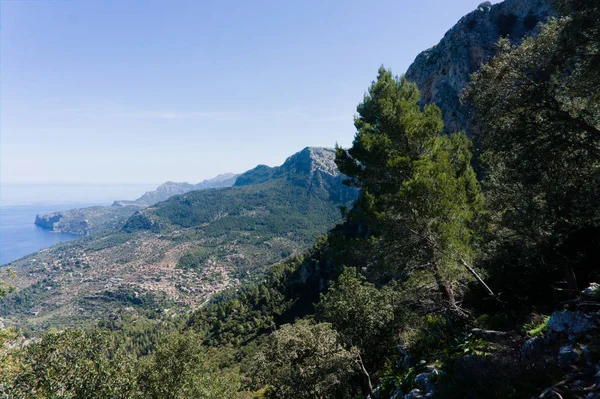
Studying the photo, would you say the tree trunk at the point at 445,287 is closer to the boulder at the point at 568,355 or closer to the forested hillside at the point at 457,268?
the forested hillside at the point at 457,268

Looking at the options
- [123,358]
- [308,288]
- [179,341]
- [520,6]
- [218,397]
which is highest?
[520,6]

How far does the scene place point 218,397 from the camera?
65.6 ft

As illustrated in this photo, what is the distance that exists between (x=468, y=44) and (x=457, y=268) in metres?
89.8

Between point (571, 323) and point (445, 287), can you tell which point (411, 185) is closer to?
point (445, 287)

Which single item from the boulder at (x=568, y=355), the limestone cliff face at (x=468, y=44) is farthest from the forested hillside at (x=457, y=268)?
the limestone cliff face at (x=468, y=44)

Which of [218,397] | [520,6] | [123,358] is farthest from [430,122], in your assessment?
[520,6]

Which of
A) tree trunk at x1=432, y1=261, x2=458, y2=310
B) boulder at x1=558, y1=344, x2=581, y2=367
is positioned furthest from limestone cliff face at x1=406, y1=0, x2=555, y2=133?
boulder at x1=558, y1=344, x2=581, y2=367

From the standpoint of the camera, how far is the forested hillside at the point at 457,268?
847 cm

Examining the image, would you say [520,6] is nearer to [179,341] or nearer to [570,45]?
[570,45]

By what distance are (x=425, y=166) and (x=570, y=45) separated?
21.1ft

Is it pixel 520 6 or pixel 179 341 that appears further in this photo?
pixel 520 6

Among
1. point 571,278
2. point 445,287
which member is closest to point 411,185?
Answer: point 445,287

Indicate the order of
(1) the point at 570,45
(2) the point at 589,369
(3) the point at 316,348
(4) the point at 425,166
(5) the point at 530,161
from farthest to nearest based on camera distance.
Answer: (3) the point at 316,348 → (4) the point at 425,166 → (5) the point at 530,161 → (1) the point at 570,45 → (2) the point at 589,369

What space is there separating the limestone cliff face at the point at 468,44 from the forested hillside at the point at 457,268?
6592 cm
